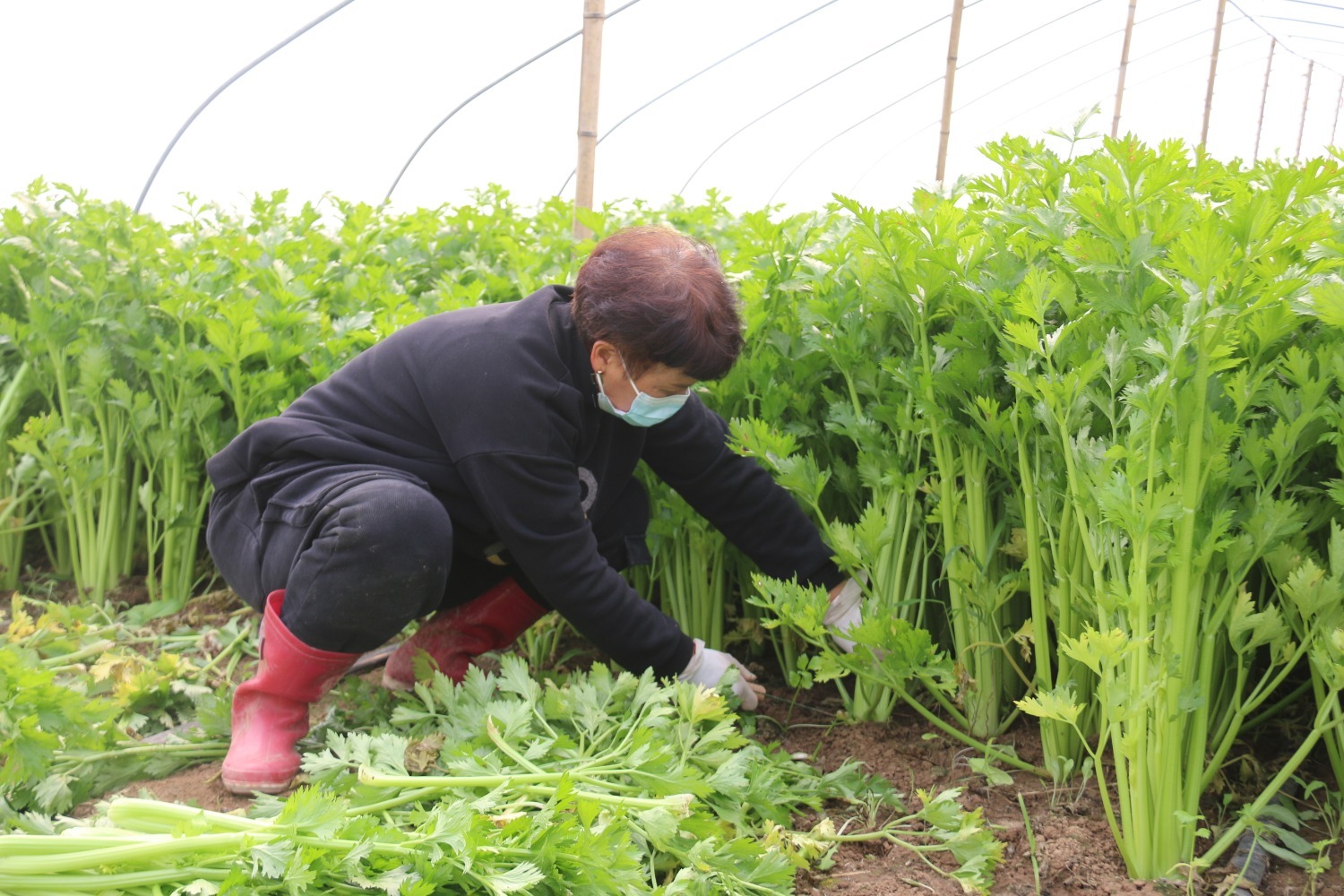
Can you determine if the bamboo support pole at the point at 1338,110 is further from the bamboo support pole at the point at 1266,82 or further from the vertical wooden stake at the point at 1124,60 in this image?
the vertical wooden stake at the point at 1124,60

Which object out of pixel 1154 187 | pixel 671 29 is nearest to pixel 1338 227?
pixel 1154 187

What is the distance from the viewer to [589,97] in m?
4.34

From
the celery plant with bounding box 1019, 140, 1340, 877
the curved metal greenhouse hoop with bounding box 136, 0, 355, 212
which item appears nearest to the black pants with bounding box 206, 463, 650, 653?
the celery plant with bounding box 1019, 140, 1340, 877

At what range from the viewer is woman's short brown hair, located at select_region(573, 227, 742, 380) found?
209 cm

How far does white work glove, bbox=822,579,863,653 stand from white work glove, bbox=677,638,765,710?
0.78ft

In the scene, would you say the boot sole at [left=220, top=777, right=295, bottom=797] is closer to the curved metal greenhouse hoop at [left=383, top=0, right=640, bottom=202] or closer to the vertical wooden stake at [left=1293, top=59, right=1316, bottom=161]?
the curved metal greenhouse hoop at [left=383, top=0, right=640, bottom=202]

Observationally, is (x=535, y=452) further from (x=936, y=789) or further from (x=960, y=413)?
(x=936, y=789)

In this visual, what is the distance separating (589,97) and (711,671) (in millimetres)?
2690

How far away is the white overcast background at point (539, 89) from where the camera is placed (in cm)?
686

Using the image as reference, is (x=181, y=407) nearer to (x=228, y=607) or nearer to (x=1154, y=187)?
(x=228, y=607)

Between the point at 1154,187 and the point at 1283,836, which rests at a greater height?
the point at 1154,187

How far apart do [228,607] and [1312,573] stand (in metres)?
2.90

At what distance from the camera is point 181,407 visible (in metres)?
3.19

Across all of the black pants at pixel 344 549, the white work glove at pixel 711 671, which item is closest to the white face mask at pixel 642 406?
the black pants at pixel 344 549
